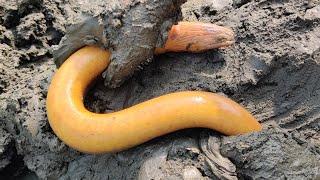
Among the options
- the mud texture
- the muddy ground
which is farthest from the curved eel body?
the mud texture

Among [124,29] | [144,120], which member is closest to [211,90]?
[144,120]

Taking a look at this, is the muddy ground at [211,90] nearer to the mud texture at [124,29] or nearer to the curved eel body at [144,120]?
the curved eel body at [144,120]

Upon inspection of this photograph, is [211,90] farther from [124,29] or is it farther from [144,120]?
[124,29]

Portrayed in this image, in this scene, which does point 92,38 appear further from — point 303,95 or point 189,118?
point 303,95

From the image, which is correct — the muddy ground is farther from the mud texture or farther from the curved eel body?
the mud texture

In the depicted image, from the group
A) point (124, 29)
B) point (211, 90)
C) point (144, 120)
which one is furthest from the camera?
point (211, 90)

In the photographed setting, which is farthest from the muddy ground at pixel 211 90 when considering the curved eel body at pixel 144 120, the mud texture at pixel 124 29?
the mud texture at pixel 124 29

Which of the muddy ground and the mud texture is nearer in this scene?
Answer: the muddy ground
